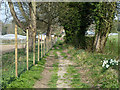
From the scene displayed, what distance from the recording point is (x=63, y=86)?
6.94 metres

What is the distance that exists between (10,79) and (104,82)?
3.17 metres

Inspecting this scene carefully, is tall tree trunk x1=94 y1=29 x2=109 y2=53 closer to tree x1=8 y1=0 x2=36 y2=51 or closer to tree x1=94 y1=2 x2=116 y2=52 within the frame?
tree x1=94 y1=2 x2=116 y2=52

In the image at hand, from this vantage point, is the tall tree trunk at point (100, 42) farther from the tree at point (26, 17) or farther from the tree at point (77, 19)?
the tree at point (26, 17)

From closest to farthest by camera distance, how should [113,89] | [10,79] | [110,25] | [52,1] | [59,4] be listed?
[113,89], [10,79], [110,25], [52,1], [59,4]

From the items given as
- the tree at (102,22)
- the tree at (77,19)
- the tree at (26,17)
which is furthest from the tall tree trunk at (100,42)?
the tree at (26,17)

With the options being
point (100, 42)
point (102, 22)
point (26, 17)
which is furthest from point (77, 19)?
point (26, 17)

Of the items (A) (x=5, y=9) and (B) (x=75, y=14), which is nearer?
(A) (x=5, y=9)

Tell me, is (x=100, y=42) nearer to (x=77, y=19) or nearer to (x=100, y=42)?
(x=100, y=42)

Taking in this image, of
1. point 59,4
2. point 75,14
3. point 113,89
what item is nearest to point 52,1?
point 59,4

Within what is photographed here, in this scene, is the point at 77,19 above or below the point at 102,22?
above

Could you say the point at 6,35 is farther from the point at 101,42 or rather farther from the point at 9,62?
the point at 101,42

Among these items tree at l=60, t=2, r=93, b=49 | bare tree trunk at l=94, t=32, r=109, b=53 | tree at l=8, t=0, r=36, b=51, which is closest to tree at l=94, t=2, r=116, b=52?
bare tree trunk at l=94, t=32, r=109, b=53

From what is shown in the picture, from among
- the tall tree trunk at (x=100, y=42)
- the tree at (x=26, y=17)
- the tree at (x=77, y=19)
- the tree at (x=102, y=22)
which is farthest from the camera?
the tree at (x=77, y=19)

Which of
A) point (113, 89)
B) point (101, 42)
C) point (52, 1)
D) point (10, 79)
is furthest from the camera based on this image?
point (52, 1)
